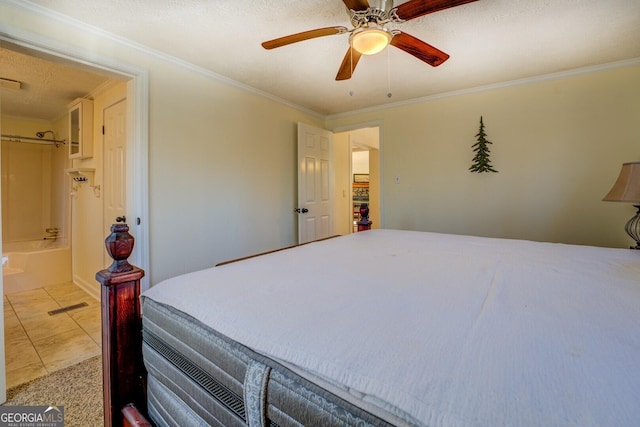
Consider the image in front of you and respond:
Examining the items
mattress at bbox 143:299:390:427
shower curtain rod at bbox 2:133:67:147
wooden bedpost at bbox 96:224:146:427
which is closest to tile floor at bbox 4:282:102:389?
wooden bedpost at bbox 96:224:146:427

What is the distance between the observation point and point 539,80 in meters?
2.82

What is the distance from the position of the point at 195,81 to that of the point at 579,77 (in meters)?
3.62

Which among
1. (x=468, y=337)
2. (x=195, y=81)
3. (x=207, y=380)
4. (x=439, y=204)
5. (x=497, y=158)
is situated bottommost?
(x=207, y=380)

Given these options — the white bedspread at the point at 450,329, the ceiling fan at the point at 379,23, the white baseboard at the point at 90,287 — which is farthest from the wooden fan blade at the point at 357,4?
the white baseboard at the point at 90,287

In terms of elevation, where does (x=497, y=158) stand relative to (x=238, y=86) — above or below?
below

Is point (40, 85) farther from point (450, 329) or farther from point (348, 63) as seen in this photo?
point (450, 329)

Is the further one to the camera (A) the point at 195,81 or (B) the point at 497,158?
(B) the point at 497,158

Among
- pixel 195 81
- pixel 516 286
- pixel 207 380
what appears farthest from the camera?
pixel 195 81

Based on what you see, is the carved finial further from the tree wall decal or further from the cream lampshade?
the tree wall decal

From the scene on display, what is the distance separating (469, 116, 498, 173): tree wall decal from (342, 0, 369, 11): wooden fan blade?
2.26m

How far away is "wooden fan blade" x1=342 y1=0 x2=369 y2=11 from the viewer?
4.65 feet

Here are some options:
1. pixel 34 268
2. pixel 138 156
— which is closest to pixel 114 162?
pixel 138 156

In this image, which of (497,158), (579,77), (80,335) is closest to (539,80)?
(579,77)

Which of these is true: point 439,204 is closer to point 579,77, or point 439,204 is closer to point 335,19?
point 579,77
